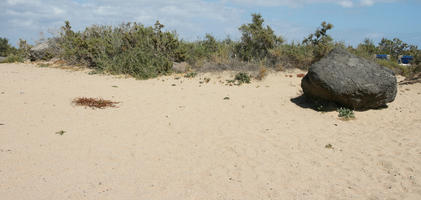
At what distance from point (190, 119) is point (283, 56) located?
7.21 metres

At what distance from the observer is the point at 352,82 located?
7.68 meters

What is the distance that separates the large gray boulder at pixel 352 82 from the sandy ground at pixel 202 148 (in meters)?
0.42

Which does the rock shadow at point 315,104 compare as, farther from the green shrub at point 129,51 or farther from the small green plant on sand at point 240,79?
the green shrub at point 129,51

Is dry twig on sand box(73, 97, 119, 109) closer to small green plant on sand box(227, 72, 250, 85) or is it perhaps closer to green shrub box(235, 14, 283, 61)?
small green plant on sand box(227, 72, 250, 85)

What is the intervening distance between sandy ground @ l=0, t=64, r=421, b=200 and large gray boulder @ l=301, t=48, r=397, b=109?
1.39ft

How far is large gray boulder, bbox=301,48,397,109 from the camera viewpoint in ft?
25.2

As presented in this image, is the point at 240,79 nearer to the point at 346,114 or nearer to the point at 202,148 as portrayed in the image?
the point at 346,114

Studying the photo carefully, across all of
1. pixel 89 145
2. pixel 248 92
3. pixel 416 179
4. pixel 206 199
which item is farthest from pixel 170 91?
pixel 416 179

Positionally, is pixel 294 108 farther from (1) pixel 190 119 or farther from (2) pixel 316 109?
(1) pixel 190 119

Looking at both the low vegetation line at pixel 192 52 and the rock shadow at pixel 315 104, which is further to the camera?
the low vegetation line at pixel 192 52

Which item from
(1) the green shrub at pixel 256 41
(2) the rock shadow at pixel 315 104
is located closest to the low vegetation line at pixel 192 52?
(1) the green shrub at pixel 256 41

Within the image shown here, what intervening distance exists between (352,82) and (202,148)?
13.8ft

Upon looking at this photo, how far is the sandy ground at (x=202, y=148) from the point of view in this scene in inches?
174

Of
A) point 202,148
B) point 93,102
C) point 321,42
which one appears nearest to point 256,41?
point 321,42
